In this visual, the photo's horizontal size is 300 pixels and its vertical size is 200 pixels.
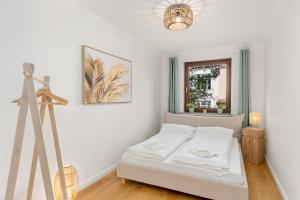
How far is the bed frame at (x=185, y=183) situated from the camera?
78.1 inches

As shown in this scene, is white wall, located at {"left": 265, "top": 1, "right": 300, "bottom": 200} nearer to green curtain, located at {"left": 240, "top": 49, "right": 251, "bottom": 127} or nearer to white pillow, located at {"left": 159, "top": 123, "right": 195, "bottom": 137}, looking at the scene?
green curtain, located at {"left": 240, "top": 49, "right": 251, "bottom": 127}

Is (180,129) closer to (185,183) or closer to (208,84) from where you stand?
(208,84)

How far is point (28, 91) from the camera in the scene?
1.24 m

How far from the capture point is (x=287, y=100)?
2.15m

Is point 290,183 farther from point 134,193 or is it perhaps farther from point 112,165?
point 112,165

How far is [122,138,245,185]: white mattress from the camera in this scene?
2025 millimetres

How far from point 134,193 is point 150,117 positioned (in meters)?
2.11

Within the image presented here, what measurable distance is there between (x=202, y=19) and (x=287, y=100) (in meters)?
1.62

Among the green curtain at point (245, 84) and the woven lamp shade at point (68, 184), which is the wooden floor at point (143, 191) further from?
the green curtain at point (245, 84)

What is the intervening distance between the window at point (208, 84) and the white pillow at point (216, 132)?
0.81m

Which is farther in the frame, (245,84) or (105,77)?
(245,84)

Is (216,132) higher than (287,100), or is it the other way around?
(287,100)

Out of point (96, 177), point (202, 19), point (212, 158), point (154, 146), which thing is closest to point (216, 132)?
point (212, 158)

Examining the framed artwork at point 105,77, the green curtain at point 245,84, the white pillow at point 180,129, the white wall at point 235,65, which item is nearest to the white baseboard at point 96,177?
the framed artwork at point 105,77
